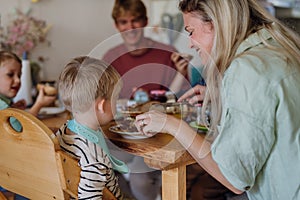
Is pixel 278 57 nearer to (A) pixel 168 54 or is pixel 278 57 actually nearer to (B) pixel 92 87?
(B) pixel 92 87

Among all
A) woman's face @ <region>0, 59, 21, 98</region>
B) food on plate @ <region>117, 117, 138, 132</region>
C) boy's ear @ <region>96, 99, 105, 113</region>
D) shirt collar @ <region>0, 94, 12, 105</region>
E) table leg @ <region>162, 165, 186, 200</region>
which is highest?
boy's ear @ <region>96, 99, 105, 113</region>

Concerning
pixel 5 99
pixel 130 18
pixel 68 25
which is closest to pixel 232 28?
pixel 5 99

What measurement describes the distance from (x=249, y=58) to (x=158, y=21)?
2.39 metres

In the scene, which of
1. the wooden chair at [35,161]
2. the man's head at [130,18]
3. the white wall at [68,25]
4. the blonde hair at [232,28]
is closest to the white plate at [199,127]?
the blonde hair at [232,28]

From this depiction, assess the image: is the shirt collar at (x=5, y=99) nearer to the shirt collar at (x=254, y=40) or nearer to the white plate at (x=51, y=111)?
the white plate at (x=51, y=111)

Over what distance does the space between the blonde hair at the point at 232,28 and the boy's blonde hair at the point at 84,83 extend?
0.30 metres

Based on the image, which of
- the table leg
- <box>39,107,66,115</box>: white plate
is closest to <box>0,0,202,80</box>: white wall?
<box>39,107,66,115</box>: white plate

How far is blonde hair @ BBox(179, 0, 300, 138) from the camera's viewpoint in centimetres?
107

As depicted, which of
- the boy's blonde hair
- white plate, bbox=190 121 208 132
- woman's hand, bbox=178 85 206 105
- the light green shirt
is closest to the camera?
the light green shirt

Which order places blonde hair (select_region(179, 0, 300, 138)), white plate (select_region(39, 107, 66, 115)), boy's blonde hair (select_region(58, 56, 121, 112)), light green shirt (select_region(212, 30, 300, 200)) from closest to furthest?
light green shirt (select_region(212, 30, 300, 200)) → blonde hair (select_region(179, 0, 300, 138)) → boy's blonde hair (select_region(58, 56, 121, 112)) → white plate (select_region(39, 107, 66, 115))

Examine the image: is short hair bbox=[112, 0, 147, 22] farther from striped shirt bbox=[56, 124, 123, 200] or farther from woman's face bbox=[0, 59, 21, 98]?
striped shirt bbox=[56, 124, 123, 200]

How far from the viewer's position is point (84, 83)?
46.2 inches

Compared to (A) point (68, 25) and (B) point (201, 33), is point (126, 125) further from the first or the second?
(A) point (68, 25)

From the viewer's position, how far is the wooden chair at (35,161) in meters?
1.05
